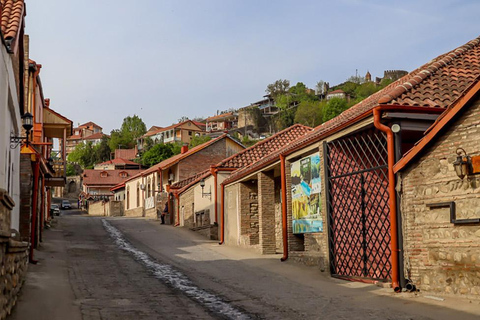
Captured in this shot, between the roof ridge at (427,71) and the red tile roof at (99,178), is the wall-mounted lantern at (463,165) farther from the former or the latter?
the red tile roof at (99,178)

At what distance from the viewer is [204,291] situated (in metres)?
12.5

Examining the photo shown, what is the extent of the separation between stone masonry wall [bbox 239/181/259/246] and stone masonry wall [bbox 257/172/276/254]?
2045 mm

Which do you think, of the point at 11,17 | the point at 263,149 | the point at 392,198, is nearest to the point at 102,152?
the point at 263,149

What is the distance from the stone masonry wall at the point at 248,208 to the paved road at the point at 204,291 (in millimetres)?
988

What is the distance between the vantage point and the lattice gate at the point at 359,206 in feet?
41.3

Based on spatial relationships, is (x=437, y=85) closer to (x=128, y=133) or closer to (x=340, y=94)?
(x=128, y=133)

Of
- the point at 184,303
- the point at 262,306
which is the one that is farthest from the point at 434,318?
the point at 184,303

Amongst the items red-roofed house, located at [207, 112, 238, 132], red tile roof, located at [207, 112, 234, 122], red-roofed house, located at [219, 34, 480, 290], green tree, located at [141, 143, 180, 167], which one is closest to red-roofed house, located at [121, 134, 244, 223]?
red-roofed house, located at [219, 34, 480, 290]

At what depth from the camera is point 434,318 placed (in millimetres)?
8742

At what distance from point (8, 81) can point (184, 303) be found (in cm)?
522

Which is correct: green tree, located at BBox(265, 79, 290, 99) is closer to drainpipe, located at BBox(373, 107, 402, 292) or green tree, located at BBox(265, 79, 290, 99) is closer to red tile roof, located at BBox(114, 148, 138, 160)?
red tile roof, located at BBox(114, 148, 138, 160)

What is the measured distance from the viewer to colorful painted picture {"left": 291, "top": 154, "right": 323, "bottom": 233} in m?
15.5

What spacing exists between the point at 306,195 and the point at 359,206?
3015 mm

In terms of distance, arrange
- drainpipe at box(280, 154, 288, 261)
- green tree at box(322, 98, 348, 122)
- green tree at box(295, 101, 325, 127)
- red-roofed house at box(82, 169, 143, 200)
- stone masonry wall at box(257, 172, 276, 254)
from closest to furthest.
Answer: drainpipe at box(280, 154, 288, 261) < stone masonry wall at box(257, 172, 276, 254) < red-roofed house at box(82, 169, 143, 200) < green tree at box(322, 98, 348, 122) < green tree at box(295, 101, 325, 127)
